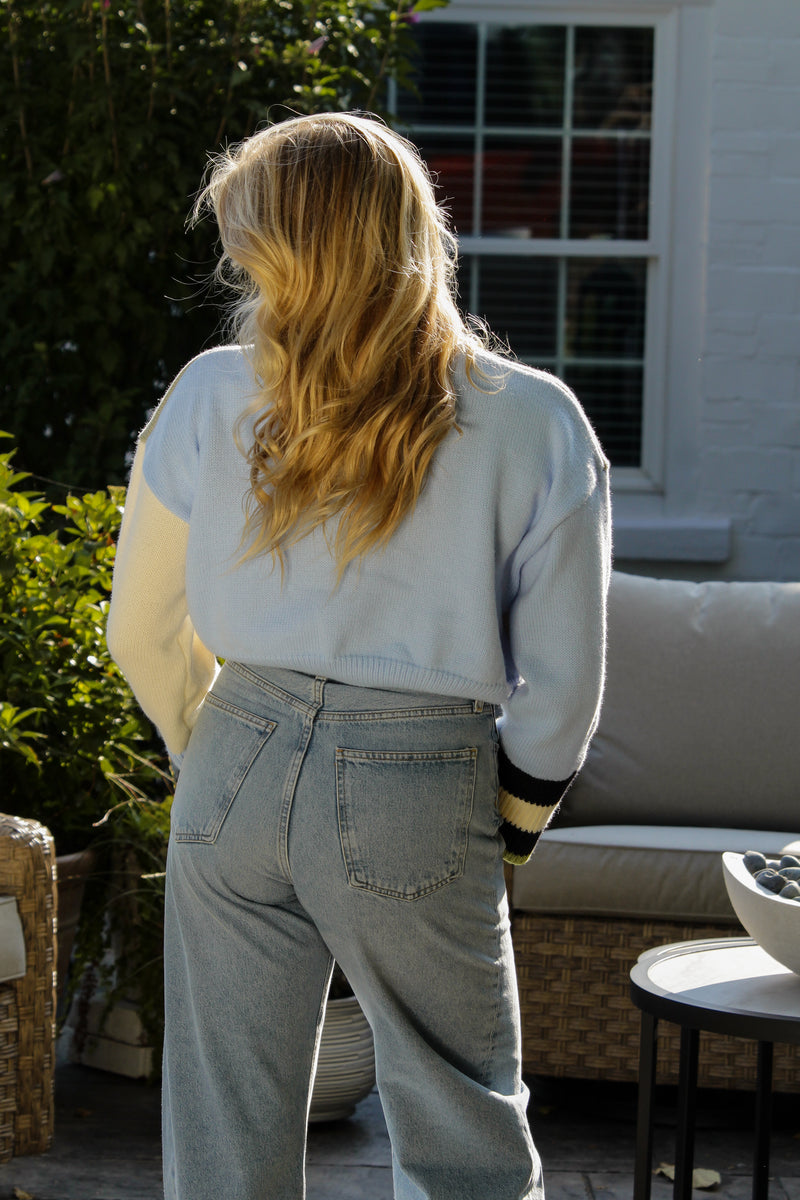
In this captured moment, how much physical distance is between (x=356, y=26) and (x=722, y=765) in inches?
98.0

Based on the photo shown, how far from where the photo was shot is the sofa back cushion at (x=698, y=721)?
295cm

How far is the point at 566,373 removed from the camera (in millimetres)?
4770

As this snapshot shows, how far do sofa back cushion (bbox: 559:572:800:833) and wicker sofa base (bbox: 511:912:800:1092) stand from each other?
1.28 ft

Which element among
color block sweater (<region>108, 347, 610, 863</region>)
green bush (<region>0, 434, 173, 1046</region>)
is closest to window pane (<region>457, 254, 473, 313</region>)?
green bush (<region>0, 434, 173, 1046</region>)

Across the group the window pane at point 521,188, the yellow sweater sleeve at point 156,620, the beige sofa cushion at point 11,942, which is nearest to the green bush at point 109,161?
the window pane at point 521,188

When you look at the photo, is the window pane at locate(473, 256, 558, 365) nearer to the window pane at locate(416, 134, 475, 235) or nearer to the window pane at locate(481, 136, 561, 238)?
the window pane at locate(481, 136, 561, 238)

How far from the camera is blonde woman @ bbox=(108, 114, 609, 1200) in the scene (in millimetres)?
A: 1332

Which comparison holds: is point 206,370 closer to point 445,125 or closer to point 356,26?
point 356,26

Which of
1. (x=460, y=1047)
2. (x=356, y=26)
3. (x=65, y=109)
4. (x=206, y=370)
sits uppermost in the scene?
(x=356, y=26)

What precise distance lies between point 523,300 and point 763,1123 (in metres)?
3.32

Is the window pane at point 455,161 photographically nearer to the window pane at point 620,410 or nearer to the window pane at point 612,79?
the window pane at point 612,79

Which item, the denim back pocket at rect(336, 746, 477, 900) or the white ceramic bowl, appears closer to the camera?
the denim back pocket at rect(336, 746, 477, 900)

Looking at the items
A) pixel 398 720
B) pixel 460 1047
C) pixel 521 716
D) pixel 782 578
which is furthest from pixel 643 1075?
pixel 782 578

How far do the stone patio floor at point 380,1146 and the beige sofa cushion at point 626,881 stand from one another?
42cm
